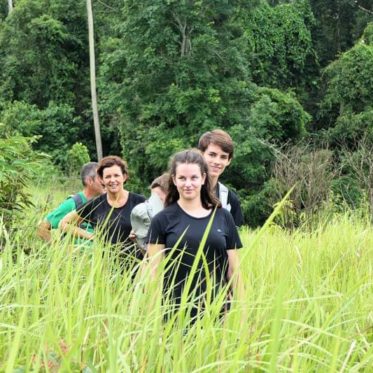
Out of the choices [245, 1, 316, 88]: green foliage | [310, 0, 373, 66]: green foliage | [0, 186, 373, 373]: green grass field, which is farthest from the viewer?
[310, 0, 373, 66]: green foliage

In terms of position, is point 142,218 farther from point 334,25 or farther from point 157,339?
point 334,25

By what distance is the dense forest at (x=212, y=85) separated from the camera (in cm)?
1967

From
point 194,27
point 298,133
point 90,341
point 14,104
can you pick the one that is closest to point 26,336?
point 90,341

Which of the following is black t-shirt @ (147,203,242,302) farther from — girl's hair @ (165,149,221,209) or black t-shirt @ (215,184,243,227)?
black t-shirt @ (215,184,243,227)

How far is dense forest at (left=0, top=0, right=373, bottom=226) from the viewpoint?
19672mm

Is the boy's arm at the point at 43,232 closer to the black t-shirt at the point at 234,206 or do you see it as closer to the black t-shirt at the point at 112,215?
the black t-shirt at the point at 112,215

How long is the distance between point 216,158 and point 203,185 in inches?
19.6

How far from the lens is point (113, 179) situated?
3.71m

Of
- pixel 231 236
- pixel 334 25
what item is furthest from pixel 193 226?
pixel 334 25

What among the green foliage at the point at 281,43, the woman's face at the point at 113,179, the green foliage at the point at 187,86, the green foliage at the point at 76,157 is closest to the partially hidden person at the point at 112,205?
the woman's face at the point at 113,179

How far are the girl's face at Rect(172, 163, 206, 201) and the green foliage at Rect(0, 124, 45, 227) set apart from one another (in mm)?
1145

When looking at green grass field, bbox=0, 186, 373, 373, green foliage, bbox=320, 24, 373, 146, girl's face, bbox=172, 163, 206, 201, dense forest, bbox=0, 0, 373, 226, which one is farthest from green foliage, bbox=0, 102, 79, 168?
green grass field, bbox=0, 186, 373, 373

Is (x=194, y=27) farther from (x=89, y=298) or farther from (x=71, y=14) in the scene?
(x=89, y=298)

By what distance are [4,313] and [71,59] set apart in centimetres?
2841
